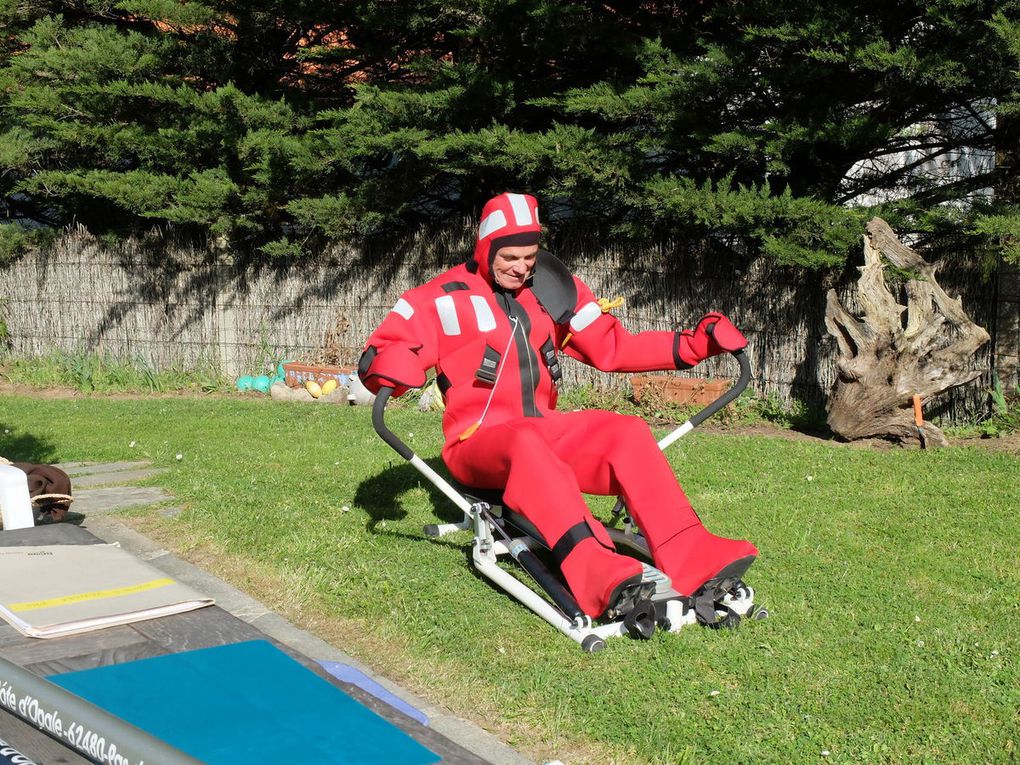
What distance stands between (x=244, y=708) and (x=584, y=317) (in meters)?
2.88

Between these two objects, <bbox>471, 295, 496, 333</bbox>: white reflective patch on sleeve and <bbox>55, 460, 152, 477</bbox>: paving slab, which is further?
<bbox>55, 460, 152, 477</bbox>: paving slab

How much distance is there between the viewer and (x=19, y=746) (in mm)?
2113

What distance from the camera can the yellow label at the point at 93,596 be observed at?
2.94 m

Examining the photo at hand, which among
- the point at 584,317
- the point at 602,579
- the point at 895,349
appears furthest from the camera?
the point at 895,349

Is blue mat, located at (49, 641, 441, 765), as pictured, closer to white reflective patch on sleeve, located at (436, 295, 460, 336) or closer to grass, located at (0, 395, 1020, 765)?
grass, located at (0, 395, 1020, 765)

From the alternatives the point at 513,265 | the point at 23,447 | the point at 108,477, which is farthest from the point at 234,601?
the point at 23,447

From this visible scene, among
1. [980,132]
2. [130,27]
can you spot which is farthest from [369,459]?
[130,27]

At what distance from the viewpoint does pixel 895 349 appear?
25.1 ft

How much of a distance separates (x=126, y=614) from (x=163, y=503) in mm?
3214

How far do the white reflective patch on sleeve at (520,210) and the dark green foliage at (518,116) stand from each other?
402cm

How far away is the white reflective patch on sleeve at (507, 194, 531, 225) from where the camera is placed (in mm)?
4574

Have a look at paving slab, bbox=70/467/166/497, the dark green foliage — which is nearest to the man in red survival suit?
paving slab, bbox=70/467/166/497

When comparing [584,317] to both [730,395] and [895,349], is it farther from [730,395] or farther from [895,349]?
[895,349]

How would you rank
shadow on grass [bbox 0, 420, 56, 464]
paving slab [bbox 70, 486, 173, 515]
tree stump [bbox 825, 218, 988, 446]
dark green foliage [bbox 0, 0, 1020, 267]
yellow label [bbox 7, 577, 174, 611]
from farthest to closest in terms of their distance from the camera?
dark green foliage [bbox 0, 0, 1020, 267] → tree stump [bbox 825, 218, 988, 446] → shadow on grass [bbox 0, 420, 56, 464] → paving slab [bbox 70, 486, 173, 515] → yellow label [bbox 7, 577, 174, 611]
